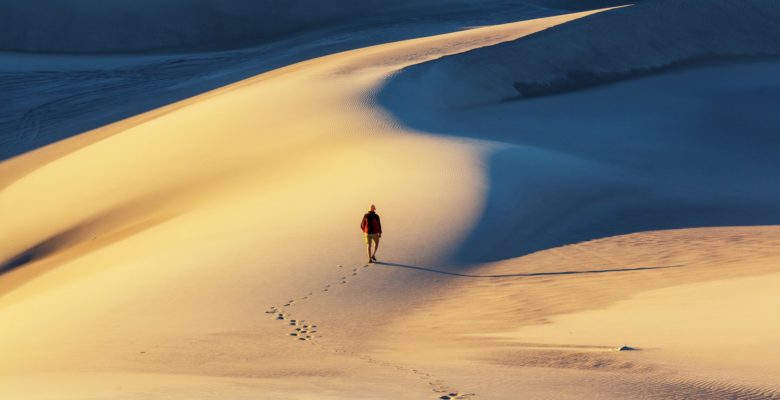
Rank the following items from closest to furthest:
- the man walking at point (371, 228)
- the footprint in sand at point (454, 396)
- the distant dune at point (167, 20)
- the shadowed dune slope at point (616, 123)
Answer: the footprint in sand at point (454, 396) < the man walking at point (371, 228) < the shadowed dune slope at point (616, 123) < the distant dune at point (167, 20)

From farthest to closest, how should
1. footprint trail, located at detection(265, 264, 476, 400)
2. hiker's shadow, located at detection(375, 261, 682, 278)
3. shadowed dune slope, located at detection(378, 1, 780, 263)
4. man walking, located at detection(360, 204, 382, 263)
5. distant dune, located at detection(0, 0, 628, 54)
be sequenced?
distant dune, located at detection(0, 0, 628, 54), shadowed dune slope, located at detection(378, 1, 780, 263), man walking, located at detection(360, 204, 382, 263), hiker's shadow, located at detection(375, 261, 682, 278), footprint trail, located at detection(265, 264, 476, 400)

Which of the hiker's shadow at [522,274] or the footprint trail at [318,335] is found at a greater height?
the hiker's shadow at [522,274]

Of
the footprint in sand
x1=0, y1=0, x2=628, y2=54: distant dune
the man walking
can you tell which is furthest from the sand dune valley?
x1=0, y1=0, x2=628, y2=54: distant dune

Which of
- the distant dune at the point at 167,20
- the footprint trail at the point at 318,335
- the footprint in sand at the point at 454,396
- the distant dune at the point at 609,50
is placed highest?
the distant dune at the point at 167,20

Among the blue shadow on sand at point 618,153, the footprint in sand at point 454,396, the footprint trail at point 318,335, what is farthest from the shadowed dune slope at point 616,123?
the footprint in sand at point 454,396

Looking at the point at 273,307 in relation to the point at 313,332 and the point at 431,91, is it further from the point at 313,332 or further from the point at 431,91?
the point at 431,91

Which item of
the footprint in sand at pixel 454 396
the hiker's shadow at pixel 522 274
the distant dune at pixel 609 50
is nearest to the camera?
the footprint in sand at pixel 454 396

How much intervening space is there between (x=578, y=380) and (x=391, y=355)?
1922mm

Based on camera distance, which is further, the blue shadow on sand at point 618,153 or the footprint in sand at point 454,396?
the blue shadow on sand at point 618,153

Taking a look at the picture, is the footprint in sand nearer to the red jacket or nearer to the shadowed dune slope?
the red jacket

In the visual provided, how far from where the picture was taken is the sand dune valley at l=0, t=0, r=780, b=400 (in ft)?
31.3

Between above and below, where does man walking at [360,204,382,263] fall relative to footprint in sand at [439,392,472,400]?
above

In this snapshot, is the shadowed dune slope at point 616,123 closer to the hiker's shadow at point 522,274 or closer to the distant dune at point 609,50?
the distant dune at point 609,50

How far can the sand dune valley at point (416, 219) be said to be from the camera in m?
9.53
